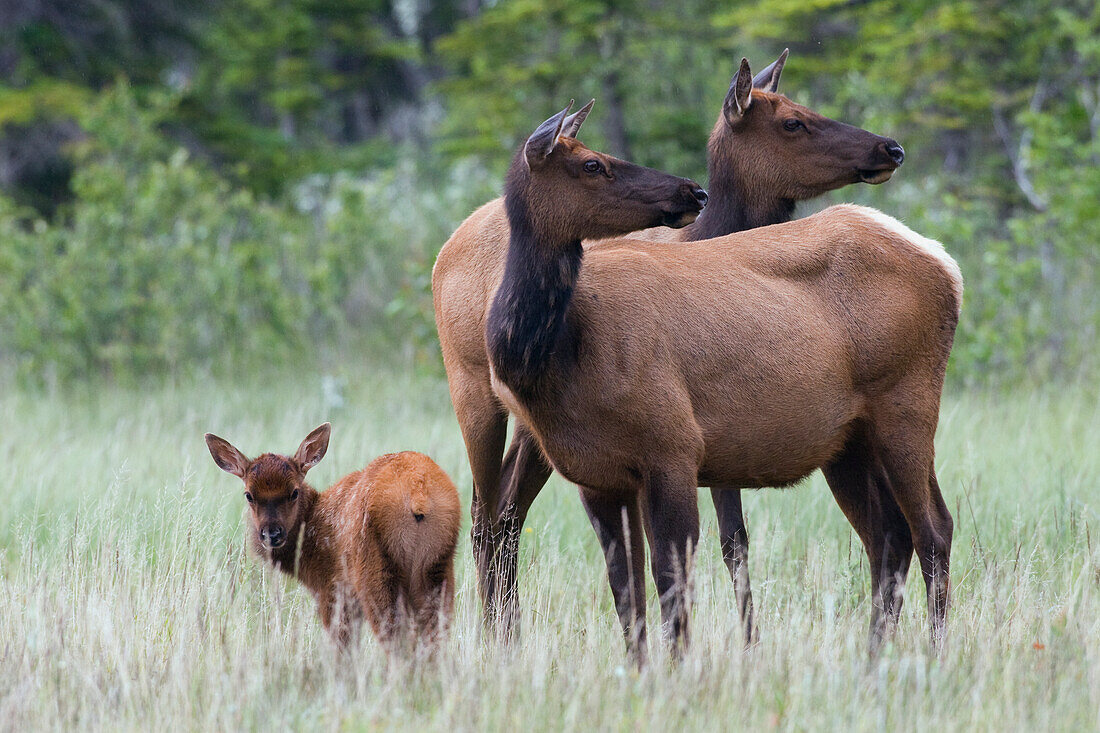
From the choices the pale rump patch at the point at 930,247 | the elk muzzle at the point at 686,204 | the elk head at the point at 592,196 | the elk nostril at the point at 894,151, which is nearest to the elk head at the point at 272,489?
the elk head at the point at 592,196

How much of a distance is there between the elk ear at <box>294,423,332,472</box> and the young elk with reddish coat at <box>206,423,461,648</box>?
0.13 meters

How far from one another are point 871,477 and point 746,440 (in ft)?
3.01

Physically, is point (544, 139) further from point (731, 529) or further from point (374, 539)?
point (731, 529)

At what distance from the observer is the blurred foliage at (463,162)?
12.8m

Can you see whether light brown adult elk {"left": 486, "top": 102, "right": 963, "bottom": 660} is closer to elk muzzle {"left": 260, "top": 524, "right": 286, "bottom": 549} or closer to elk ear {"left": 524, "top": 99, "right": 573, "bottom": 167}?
elk ear {"left": 524, "top": 99, "right": 573, "bottom": 167}

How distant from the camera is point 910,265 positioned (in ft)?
17.9

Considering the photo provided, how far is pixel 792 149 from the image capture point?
6.13m

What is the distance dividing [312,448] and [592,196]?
5.93 feet

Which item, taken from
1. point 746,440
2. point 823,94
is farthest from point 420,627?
point 823,94

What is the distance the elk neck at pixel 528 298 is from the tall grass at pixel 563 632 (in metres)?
1.03

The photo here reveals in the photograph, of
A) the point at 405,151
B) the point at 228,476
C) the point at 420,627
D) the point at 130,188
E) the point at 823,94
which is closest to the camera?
the point at 420,627

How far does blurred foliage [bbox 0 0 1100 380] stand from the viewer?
12.8 m

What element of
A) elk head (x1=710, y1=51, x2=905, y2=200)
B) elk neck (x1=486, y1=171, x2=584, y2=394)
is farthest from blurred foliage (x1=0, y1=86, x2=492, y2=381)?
elk neck (x1=486, y1=171, x2=584, y2=394)

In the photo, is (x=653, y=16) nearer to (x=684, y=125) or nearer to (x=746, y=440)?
(x=684, y=125)
